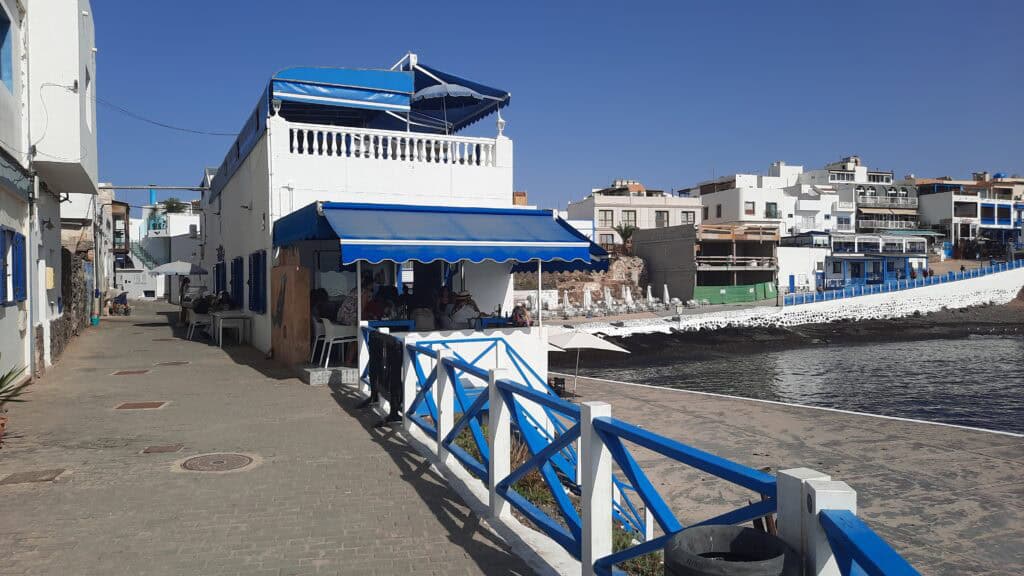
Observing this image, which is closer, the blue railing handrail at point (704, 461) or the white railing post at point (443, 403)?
the blue railing handrail at point (704, 461)

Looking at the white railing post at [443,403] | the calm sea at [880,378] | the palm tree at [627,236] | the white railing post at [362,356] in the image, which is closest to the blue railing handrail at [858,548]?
the white railing post at [443,403]

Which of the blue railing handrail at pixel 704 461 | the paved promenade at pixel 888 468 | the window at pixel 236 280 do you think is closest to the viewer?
the blue railing handrail at pixel 704 461

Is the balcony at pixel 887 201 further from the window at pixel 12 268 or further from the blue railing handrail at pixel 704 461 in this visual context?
the blue railing handrail at pixel 704 461

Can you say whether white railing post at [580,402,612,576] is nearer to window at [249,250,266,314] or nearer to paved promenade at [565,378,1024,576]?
paved promenade at [565,378,1024,576]

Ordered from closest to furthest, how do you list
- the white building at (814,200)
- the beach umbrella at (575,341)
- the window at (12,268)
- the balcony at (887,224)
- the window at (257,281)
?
the window at (12,268)
the window at (257,281)
the beach umbrella at (575,341)
the white building at (814,200)
the balcony at (887,224)

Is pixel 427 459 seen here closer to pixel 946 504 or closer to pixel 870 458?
pixel 946 504

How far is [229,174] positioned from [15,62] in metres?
10.4

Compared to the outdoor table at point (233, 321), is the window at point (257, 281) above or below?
above

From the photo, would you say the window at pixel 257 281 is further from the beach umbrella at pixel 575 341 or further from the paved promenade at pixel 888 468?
the paved promenade at pixel 888 468

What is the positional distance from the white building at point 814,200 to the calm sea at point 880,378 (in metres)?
33.0

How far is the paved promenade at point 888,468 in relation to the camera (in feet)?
25.1

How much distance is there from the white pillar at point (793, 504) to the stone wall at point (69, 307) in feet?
51.9

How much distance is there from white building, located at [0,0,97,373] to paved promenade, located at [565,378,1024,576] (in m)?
10.0

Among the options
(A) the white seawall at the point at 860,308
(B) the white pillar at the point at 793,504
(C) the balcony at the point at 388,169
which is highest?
(C) the balcony at the point at 388,169
